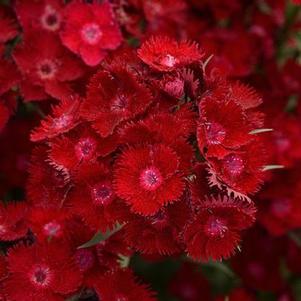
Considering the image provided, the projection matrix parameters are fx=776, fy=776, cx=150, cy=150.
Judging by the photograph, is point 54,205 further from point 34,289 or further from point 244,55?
point 244,55

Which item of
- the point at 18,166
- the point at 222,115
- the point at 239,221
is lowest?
the point at 18,166

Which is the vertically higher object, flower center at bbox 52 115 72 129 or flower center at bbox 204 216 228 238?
flower center at bbox 52 115 72 129

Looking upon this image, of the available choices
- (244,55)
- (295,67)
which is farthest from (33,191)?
(295,67)

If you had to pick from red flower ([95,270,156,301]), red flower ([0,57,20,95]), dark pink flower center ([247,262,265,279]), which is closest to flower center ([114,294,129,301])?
red flower ([95,270,156,301])

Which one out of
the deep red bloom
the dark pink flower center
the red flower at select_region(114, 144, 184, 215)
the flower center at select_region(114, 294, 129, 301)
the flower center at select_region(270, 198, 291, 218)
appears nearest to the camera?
the red flower at select_region(114, 144, 184, 215)

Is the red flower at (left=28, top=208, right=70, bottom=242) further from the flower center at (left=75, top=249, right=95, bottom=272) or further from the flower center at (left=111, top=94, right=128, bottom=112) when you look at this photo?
the flower center at (left=111, top=94, right=128, bottom=112)
